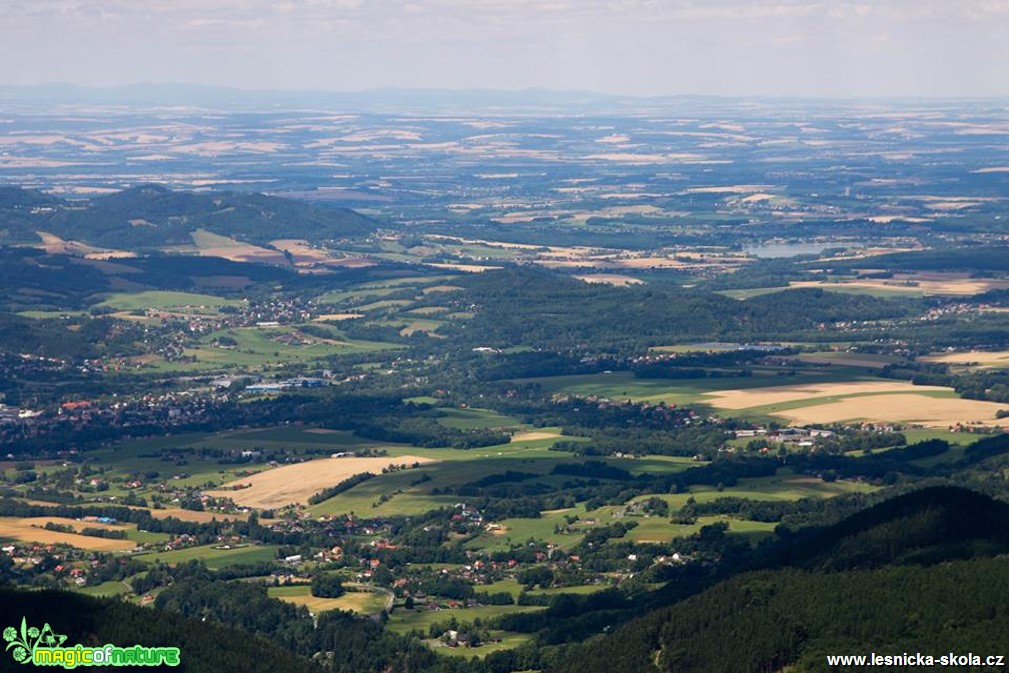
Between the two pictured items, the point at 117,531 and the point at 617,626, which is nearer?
the point at 617,626

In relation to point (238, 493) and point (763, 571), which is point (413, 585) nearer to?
point (763, 571)

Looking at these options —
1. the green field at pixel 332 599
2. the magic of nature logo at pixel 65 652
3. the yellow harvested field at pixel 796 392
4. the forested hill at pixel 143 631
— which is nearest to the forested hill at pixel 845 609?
the forested hill at pixel 143 631

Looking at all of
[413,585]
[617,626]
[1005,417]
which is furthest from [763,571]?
[1005,417]

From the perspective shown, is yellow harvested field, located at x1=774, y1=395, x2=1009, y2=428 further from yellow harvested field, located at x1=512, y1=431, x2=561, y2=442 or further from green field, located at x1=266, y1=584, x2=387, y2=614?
green field, located at x1=266, y1=584, x2=387, y2=614

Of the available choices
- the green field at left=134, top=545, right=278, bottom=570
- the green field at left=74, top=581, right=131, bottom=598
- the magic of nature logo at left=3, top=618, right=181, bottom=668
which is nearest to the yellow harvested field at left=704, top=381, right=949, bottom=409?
the green field at left=134, top=545, right=278, bottom=570

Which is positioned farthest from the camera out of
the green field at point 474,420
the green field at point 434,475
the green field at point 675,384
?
the green field at point 675,384

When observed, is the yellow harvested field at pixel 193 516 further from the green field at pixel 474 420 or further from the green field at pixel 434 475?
the green field at pixel 474 420
